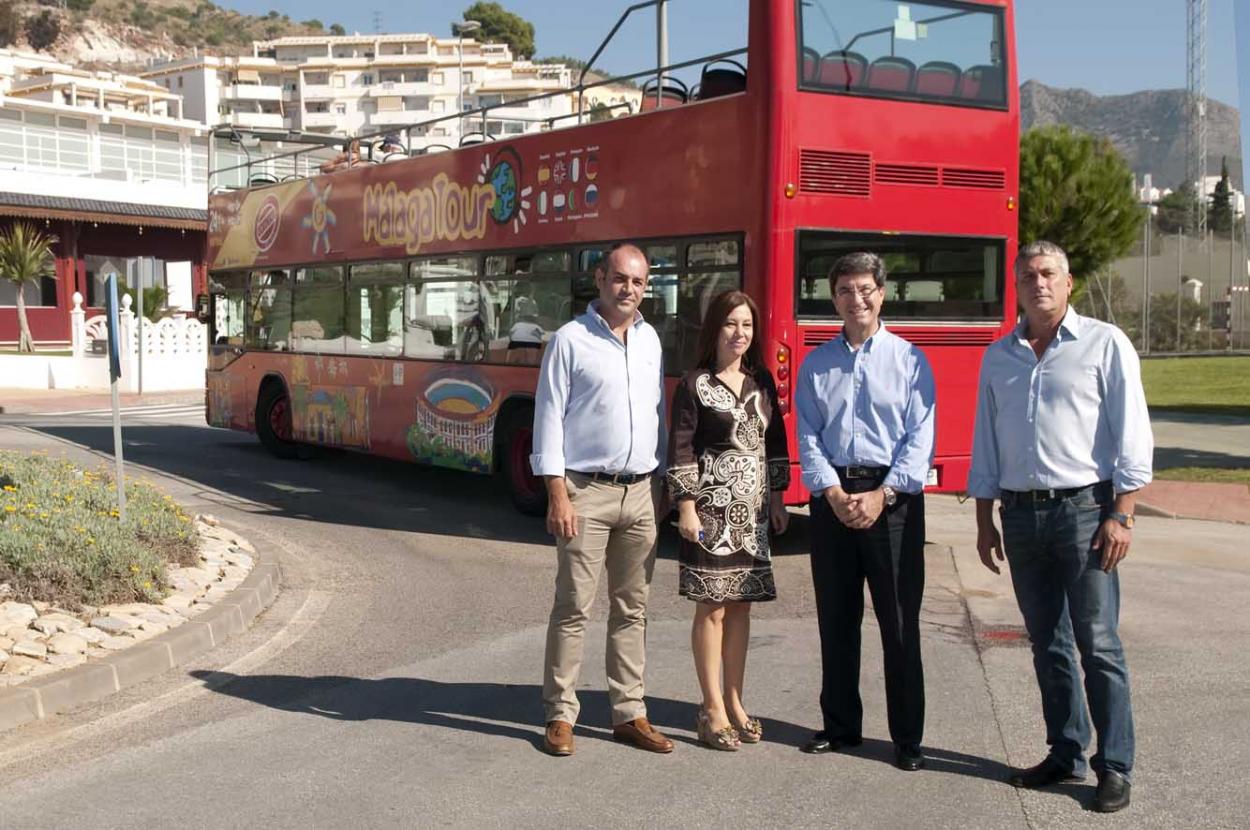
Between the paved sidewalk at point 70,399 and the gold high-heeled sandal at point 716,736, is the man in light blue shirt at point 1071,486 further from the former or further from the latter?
the paved sidewalk at point 70,399

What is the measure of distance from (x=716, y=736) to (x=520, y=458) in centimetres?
742

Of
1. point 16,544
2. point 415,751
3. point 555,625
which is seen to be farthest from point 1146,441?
point 16,544

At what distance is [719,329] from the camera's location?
5.64m

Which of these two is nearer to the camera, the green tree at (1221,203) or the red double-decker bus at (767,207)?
the red double-decker bus at (767,207)

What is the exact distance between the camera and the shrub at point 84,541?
803 centimetres

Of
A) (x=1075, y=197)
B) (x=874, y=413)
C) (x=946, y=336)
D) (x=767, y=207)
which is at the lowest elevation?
(x=874, y=413)

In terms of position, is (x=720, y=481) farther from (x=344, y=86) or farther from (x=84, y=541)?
(x=344, y=86)

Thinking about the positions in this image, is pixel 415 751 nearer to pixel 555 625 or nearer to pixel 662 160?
pixel 555 625

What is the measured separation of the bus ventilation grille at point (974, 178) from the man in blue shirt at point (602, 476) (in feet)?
18.3

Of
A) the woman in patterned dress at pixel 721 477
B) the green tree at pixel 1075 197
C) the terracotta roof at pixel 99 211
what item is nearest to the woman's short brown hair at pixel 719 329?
the woman in patterned dress at pixel 721 477

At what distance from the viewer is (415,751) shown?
19.1 feet

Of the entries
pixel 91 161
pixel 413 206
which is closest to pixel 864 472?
pixel 413 206

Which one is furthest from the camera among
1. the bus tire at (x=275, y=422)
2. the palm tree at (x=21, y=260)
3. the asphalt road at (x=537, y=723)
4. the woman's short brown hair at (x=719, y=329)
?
the palm tree at (x=21, y=260)

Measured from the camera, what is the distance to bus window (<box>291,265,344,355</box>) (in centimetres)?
1620
